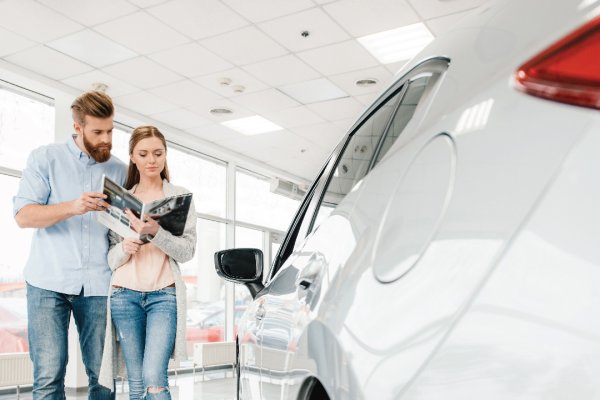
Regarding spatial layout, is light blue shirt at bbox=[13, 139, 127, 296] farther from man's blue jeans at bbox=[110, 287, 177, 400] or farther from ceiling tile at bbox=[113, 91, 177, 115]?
ceiling tile at bbox=[113, 91, 177, 115]

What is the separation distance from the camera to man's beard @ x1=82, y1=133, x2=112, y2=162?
2352 millimetres

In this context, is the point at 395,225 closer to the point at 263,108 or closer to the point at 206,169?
the point at 263,108

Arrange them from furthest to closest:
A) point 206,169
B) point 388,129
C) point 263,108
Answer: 1. point 206,169
2. point 263,108
3. point 388,129

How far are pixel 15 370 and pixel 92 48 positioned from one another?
322 centimetres

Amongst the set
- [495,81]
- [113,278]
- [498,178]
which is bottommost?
[113,278]

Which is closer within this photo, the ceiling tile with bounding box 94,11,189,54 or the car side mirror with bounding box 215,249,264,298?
the car side mirror with bounding box 215,249,264,298

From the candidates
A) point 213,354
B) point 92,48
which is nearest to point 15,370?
point 92,48

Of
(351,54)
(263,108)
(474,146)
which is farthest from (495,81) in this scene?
(263,108)

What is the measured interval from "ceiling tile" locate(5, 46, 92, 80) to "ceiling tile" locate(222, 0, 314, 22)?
2.04 m

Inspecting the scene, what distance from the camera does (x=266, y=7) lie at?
5.26 meters

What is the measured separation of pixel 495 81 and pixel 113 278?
1.83 metres

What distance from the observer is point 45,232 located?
2322mm

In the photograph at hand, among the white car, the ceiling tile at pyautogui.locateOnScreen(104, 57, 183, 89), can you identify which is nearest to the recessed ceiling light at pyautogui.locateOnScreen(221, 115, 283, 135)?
the ceiling tile at pyautogui.locateOnScreen(104, 57, 183, 89)

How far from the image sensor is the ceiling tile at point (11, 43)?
5793 mm
